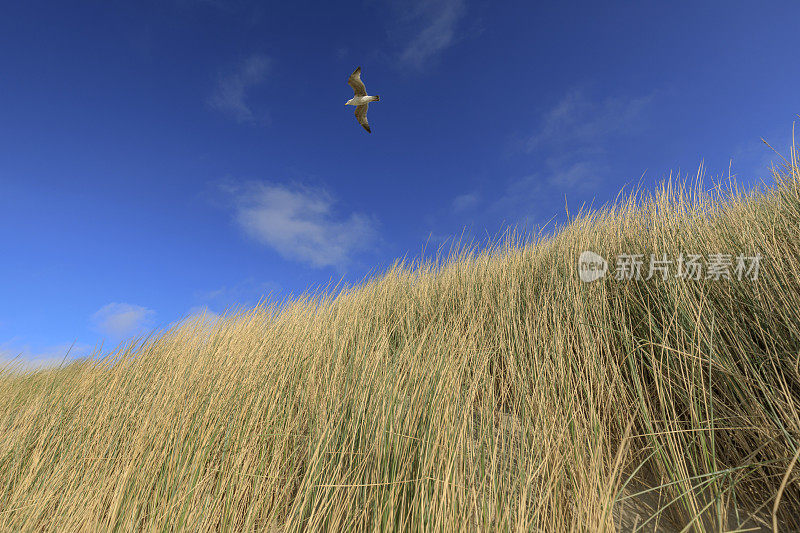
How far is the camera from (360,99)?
4.84m

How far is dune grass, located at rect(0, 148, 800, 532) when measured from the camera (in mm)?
1522

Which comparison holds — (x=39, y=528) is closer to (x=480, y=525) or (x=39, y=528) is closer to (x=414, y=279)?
(x=480, y=525)

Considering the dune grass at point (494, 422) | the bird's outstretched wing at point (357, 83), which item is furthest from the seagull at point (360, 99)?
the dune grass at point (494, 422)

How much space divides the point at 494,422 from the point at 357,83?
4362 mm

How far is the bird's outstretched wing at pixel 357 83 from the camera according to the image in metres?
4.59
